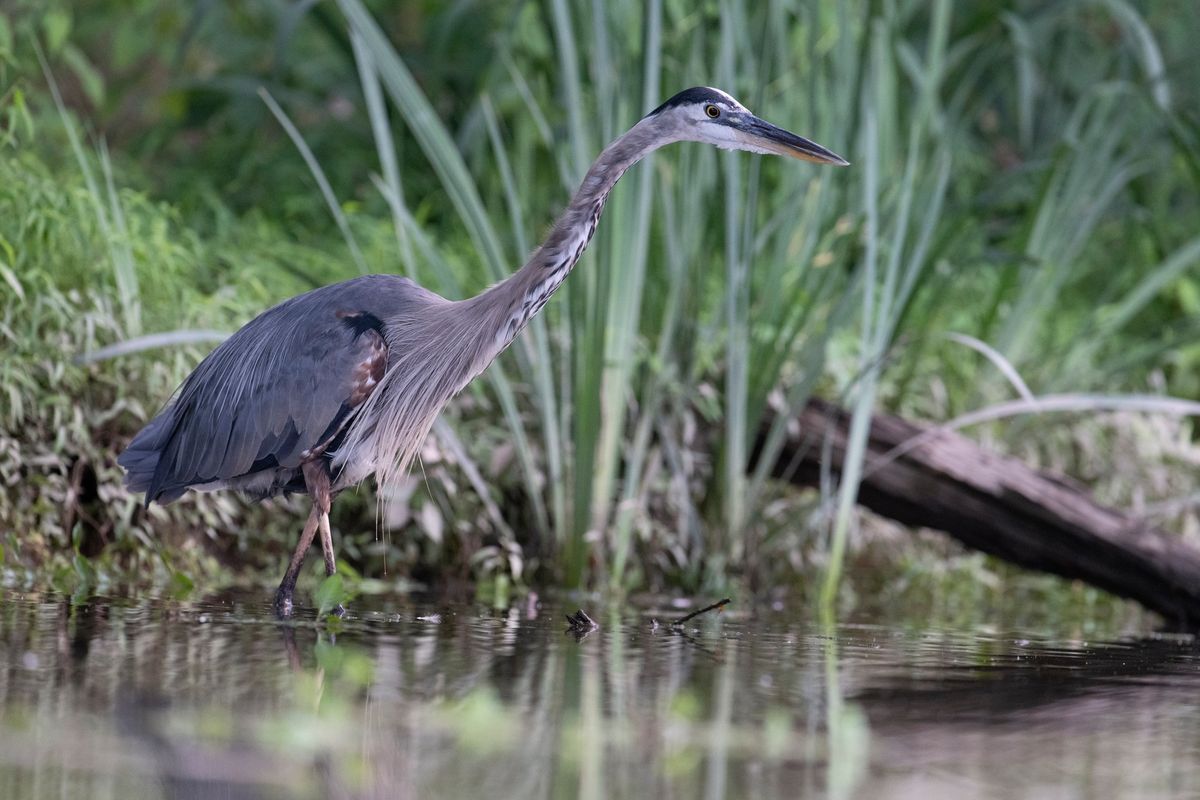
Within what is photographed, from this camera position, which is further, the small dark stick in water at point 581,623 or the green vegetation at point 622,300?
the green vegetation at point 622,300

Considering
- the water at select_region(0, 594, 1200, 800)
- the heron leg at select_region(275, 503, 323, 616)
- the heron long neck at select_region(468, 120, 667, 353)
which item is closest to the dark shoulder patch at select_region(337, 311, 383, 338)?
the heron long neck at select_region(468, 120, 667, 353)

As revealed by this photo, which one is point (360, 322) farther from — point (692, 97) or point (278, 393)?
point (692, 97)

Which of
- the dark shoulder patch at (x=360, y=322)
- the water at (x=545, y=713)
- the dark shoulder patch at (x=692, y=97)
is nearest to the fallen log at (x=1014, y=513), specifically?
the water at (x=545, y=713)

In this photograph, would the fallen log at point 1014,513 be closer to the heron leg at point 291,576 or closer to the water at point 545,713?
the water at point 545,713

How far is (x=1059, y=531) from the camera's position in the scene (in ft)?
16.4

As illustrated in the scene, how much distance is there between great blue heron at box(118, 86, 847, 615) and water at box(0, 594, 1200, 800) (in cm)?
58

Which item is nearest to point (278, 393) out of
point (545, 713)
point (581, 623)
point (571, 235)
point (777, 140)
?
point (571, 235)

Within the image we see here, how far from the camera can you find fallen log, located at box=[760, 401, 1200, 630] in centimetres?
494

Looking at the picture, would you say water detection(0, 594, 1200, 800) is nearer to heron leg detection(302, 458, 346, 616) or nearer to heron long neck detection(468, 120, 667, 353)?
heron leg detection(302, 458, 346, 616)

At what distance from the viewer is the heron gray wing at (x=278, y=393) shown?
4.02m

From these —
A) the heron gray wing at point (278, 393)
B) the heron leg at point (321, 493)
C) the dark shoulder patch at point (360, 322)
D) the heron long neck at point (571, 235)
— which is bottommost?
the heron leg at point (321, 493)

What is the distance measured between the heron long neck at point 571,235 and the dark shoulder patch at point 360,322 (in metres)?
0.34

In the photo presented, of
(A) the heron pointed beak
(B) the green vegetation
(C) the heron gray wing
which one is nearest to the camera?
(C) the heron gray wing

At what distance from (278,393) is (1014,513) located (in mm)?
2506
